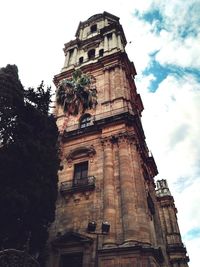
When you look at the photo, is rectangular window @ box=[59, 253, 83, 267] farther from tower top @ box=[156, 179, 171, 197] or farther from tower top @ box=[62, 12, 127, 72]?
tower top @ box=[156, 179, 171, 197]

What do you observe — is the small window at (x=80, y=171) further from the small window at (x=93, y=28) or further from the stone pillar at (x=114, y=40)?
the small window at (x=93, y=28)

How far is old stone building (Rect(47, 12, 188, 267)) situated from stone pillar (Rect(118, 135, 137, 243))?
0.18 feet

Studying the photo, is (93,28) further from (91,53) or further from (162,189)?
(162,189)

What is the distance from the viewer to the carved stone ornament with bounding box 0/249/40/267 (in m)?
9.11

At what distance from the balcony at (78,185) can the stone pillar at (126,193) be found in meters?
2.17

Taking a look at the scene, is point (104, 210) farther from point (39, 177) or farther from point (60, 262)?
point (39, 177)

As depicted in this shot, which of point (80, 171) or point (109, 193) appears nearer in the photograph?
point (109, 193)

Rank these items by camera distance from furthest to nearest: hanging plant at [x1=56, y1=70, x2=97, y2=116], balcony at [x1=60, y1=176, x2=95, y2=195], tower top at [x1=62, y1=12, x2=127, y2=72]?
tower top at [x1=62, y1=12, x2=127, y2=72], hanging plant at [x1=56, y1=70, x2=97, y2=116], balcony at [x1=60, y1=176, x2=95, y2=195]

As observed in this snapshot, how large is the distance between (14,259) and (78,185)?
9.64 m

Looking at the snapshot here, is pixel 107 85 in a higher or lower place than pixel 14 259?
higher

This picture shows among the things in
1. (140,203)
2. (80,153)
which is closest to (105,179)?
(140,203)

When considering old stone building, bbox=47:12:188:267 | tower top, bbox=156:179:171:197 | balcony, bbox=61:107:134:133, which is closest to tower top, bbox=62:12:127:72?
old stone building, bbox=47:12:188:267

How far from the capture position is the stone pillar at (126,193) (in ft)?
49.4

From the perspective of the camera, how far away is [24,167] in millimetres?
13953
